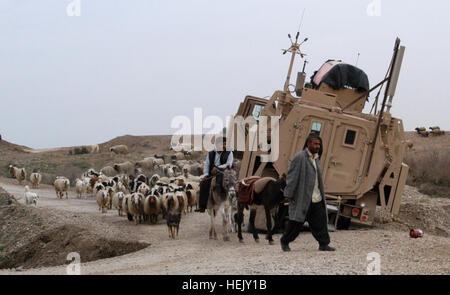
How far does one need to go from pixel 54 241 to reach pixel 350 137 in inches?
291

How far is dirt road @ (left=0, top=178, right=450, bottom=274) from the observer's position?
774 centimetres

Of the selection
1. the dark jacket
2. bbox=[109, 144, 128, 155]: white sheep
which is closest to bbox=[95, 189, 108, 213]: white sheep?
the dark jacket

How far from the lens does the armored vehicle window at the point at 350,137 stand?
13102 mm

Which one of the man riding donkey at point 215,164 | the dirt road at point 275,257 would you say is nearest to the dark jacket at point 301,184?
the dirt road at point 275,257

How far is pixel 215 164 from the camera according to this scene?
12.6 metres

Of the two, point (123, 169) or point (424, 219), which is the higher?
point (424, 219)

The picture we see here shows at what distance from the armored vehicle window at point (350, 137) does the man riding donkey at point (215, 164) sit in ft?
8.83

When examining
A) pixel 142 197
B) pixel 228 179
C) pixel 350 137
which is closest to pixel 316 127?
pixel 350 137

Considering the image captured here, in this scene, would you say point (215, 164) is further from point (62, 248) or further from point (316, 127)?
point (62, 248)

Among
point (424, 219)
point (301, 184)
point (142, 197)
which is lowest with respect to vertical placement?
point (142, 197)

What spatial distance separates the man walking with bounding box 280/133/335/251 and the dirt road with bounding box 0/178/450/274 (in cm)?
44

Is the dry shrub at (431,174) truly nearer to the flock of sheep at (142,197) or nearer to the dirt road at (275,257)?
the flock of sheep at (142,197)

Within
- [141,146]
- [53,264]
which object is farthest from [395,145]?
[141,146]
